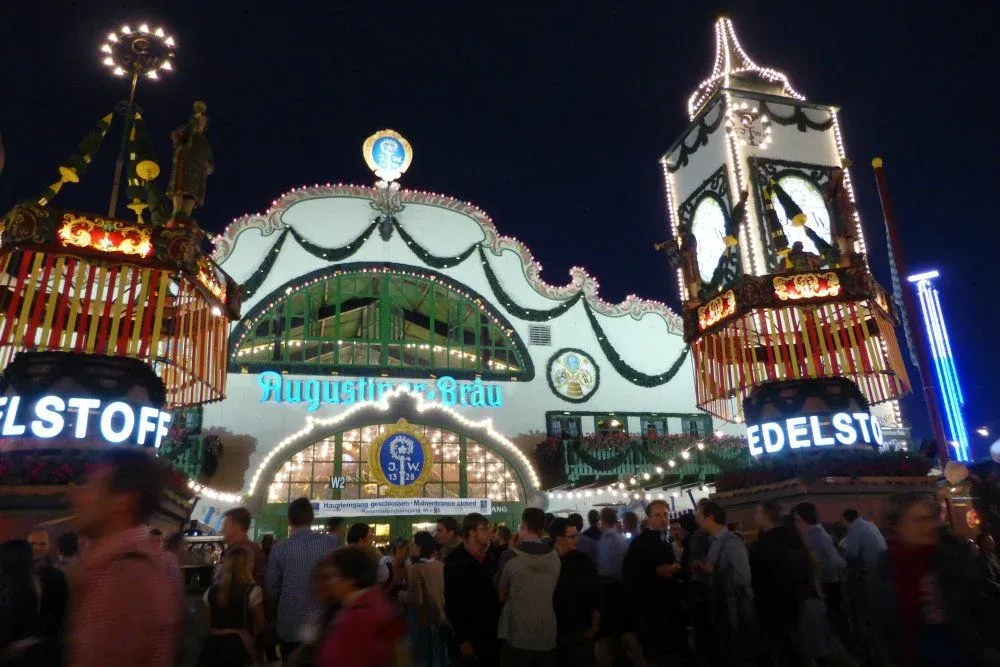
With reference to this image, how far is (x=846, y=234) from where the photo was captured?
1538 centimetres

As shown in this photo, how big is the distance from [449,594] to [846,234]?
13222 millimetres

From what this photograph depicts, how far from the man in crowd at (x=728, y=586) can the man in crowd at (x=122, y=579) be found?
469 centimetres

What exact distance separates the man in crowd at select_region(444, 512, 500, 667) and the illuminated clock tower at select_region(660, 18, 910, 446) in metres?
10.6

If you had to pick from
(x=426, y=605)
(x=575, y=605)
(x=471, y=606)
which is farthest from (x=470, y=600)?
(x=575, y=605)

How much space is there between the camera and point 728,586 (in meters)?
6.04

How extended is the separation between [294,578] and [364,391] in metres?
14.3

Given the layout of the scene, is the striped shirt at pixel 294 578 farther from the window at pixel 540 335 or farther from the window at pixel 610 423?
the window at pixel 540 335

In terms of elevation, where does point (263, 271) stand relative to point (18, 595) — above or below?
above

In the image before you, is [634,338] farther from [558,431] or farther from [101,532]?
[101,532]

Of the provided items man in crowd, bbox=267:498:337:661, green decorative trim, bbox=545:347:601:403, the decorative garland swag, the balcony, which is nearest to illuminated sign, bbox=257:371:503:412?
green decorative trim, bbox=545:347:601:403

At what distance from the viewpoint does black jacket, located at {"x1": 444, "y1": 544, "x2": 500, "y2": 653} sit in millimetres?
5910

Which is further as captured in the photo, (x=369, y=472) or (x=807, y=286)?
(x=369, y=472)

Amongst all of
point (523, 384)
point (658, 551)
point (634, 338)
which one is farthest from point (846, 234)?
point (658, 551)

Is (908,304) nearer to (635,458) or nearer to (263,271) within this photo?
(635,458)
